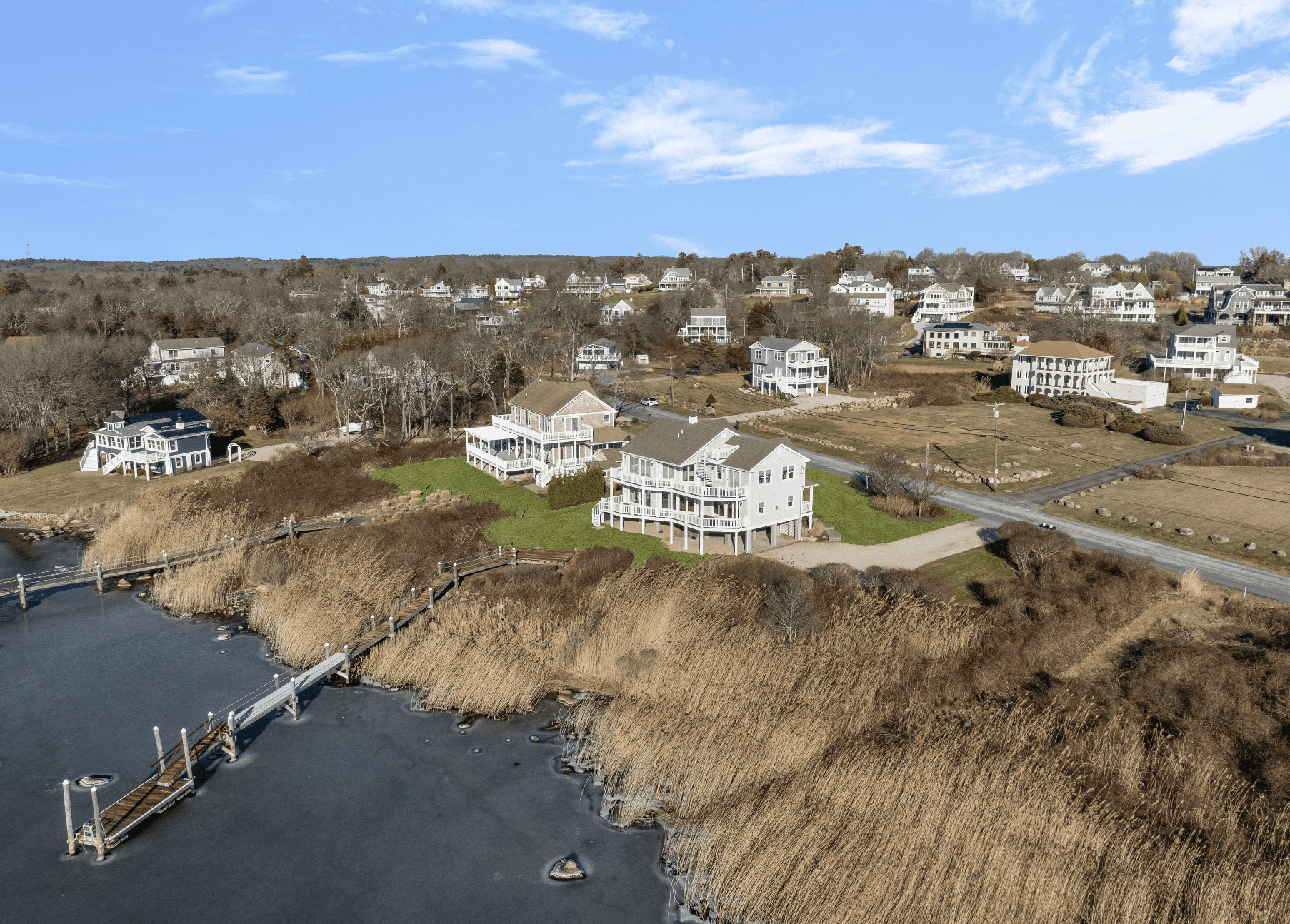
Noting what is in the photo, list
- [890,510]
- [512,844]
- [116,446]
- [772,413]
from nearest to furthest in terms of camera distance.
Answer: [512,844] → [890,510] → [116,446] → [772,413]

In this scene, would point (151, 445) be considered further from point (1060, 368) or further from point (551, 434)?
point (1060, 368)

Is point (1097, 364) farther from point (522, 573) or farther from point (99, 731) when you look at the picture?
point (99, 731)

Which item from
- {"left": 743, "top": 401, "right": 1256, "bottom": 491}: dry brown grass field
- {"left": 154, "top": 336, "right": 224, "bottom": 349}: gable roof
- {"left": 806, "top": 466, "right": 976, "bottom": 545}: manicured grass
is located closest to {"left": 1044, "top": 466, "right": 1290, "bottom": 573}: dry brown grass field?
{"left": 743, "top": 401, "right": 1256, "bottom": 491}: dry brown grass field

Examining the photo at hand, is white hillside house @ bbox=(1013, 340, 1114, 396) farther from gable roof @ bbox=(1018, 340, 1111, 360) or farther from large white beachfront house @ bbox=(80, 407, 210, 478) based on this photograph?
large white beachfront house @ bbox=(80, 407, 210, 478)

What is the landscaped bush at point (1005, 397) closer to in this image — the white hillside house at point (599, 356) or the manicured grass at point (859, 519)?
the manicured grass at point (859, 519)

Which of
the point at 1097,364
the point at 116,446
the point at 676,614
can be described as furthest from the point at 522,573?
the point at 1097,364

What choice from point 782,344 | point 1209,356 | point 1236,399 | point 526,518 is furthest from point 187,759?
point 1209,356

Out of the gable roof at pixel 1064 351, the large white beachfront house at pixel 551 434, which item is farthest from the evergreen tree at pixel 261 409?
the gable roof at pixel 1064 351
